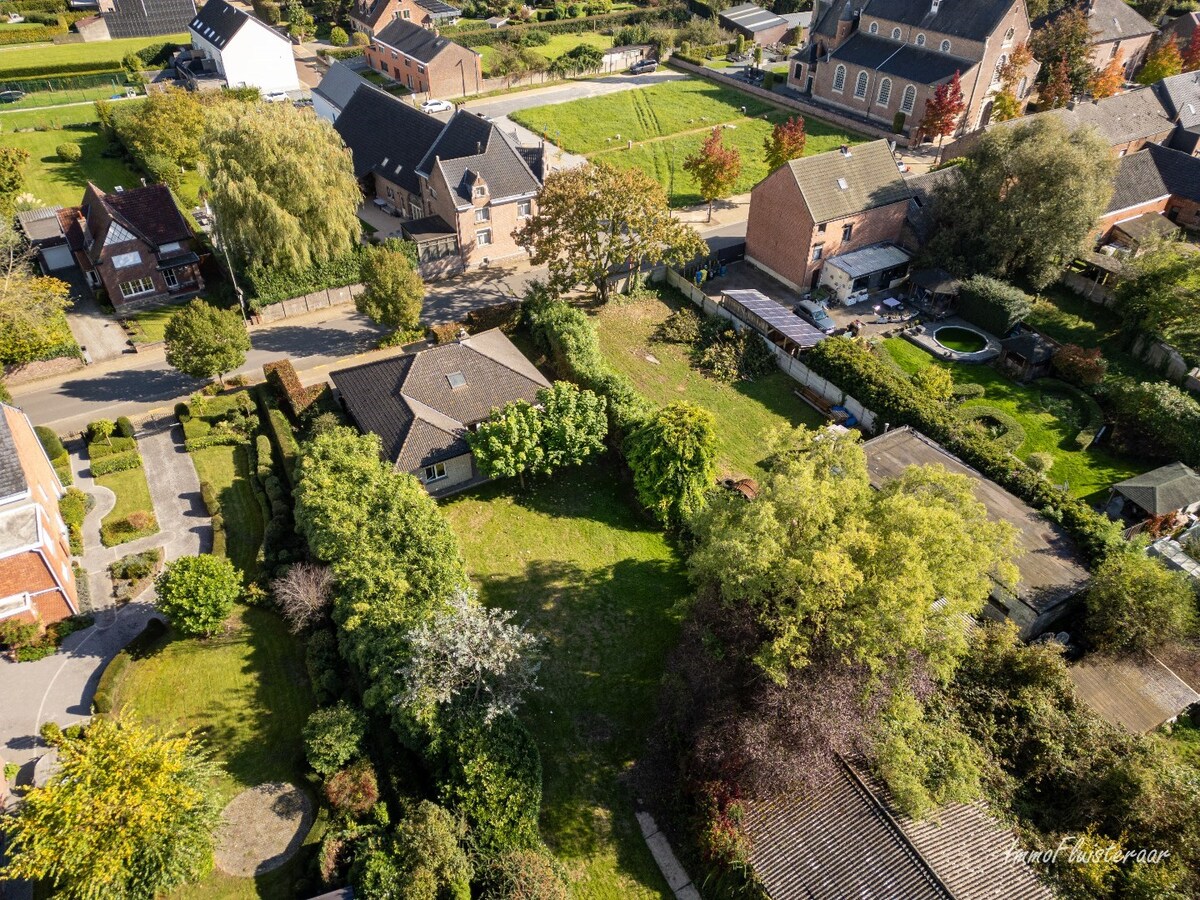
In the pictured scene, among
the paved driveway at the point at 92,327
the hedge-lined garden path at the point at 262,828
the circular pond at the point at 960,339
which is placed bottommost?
the hedge-lined garden path at the point at 262,828

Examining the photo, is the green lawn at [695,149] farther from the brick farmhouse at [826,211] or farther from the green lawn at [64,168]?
the green lawn at [64,168]

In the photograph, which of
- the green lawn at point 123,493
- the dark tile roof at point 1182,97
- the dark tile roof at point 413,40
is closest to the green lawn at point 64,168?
the dark tile roof at point 413,40

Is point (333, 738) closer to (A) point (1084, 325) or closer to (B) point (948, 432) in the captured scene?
(B) point (948, 432)

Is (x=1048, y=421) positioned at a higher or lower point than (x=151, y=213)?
lower

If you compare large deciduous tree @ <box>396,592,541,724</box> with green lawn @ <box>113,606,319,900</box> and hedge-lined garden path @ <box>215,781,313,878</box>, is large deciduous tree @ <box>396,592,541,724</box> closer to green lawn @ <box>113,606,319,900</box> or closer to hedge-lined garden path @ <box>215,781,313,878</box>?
hedge-lined garden path @ <box>215,781,313,878</box>

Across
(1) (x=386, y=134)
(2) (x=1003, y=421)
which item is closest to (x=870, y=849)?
(2) (x=1003, y=421)

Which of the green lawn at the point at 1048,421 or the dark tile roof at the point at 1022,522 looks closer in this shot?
the dark tile roof at the point at 1022,522
